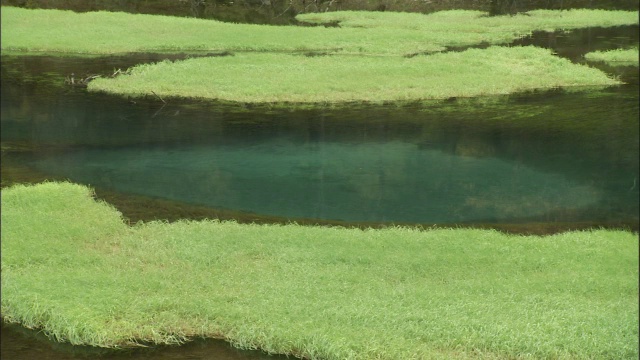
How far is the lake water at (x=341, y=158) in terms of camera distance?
71.9 ft

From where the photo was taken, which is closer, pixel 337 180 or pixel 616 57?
pixel 337 180

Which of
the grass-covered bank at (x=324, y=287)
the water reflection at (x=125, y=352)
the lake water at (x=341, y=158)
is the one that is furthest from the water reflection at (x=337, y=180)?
the water reflection at (x=125, y=352)

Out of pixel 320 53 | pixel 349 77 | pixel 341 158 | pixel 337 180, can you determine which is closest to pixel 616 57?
pixel 320 53

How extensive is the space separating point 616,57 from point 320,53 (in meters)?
18.5

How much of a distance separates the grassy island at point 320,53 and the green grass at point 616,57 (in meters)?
4.75

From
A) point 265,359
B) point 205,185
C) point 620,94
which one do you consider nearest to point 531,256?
point 265,359

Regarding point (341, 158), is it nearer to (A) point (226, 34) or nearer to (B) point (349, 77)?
(B) point (349, 77)

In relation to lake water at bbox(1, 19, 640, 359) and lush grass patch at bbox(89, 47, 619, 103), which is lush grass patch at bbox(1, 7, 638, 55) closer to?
lush grass patch at bbox(89, 47, 619, 103)

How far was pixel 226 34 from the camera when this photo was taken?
5481cm

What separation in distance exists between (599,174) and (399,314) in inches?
541

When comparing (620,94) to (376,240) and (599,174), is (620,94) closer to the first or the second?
(599,174)

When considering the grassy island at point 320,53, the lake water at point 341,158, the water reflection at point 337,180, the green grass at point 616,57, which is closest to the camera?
the lake water at point 341,158

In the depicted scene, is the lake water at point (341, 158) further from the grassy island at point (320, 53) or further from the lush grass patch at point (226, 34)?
the lush grass patch at point (226, 34)

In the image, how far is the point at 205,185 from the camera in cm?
2433
